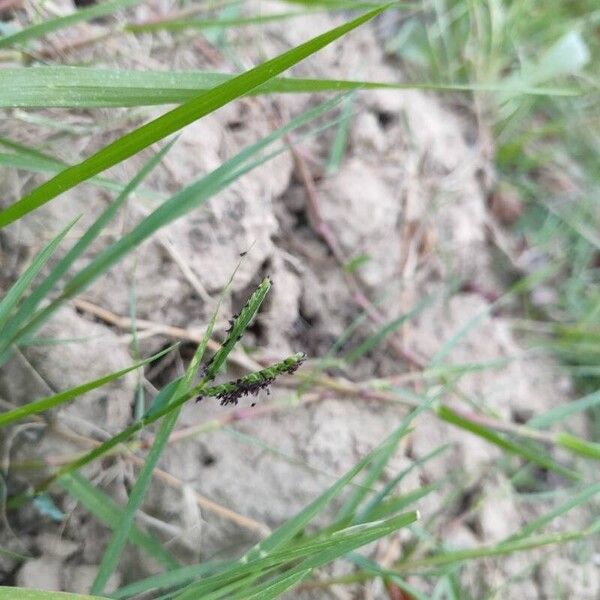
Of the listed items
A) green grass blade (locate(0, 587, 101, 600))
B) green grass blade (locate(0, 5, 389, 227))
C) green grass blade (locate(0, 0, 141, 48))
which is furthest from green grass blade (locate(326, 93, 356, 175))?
green grass blade (locate(0, 587, 101, 600))

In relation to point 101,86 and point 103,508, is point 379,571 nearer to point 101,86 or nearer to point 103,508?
point 103,508

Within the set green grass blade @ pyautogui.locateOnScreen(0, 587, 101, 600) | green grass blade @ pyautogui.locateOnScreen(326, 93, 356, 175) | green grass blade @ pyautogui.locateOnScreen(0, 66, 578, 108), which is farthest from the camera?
green grass blade @ pyautogui.locateOnScreen(326, 93, 356, 175)

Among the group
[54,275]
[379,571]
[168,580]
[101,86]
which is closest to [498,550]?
[379,571]

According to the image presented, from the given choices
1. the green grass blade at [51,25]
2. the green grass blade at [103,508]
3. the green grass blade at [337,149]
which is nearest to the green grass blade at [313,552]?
the green grass blade at [103,508]

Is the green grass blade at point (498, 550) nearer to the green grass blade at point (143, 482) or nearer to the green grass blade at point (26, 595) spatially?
the green grass blade at point (143, 482)

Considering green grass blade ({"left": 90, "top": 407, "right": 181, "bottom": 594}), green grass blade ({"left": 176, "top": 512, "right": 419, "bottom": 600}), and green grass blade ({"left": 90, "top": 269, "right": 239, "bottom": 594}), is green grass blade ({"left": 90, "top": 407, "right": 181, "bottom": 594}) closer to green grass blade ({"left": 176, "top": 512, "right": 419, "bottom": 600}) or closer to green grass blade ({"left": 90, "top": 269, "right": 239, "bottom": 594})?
green grass blade ({"left": 90, "top": 269, "right": 239, "bottom": 594})
